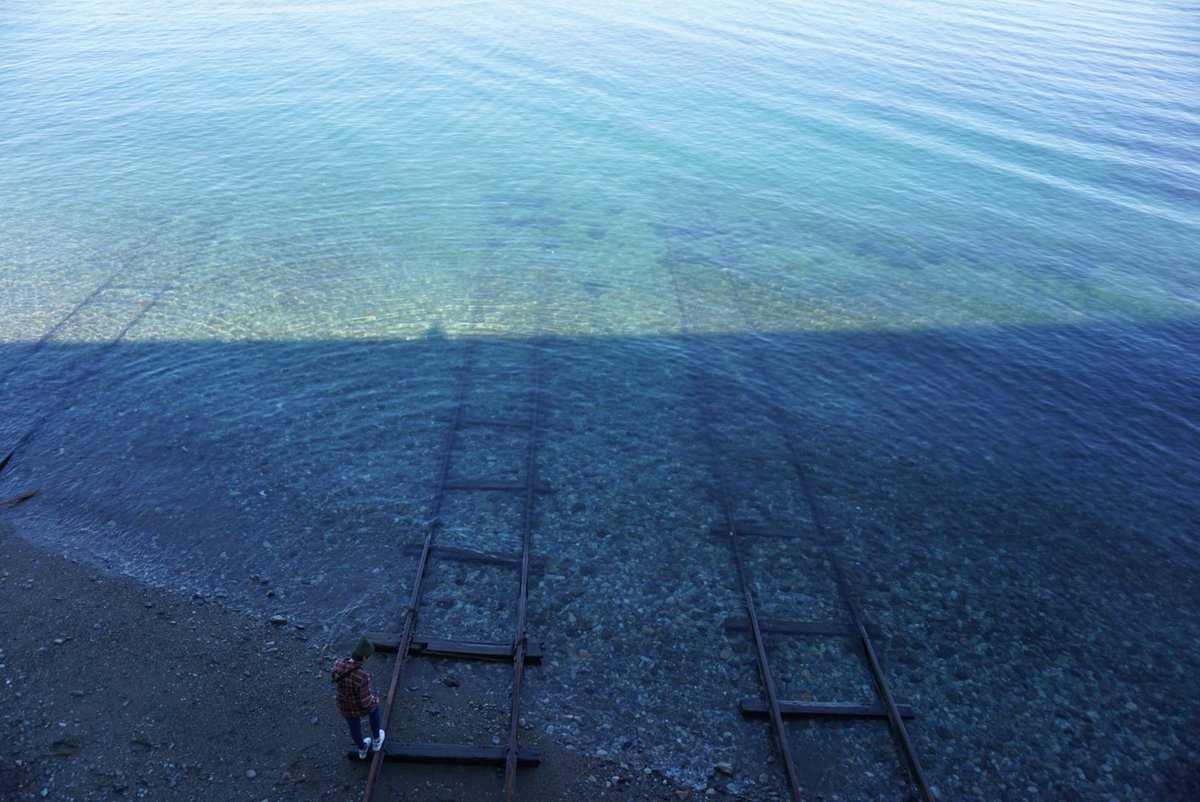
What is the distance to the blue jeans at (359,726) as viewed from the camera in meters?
12.6

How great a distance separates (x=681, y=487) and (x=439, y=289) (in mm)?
14117

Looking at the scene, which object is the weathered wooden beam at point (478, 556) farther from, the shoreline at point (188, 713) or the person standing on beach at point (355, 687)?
the person standing on beach at point (355, 687)

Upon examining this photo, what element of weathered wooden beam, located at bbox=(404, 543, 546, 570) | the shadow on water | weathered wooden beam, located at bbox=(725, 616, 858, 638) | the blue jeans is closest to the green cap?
the blue jeans

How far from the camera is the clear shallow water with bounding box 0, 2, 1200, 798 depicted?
16047mm

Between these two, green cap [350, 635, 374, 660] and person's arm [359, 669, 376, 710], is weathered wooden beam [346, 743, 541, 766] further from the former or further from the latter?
green cap [350, 635, 374, 660]

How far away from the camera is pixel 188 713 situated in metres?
13.8

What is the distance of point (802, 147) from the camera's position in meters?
48.4

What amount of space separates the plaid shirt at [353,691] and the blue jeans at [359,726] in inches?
7.8

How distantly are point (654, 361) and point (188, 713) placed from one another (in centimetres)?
1668

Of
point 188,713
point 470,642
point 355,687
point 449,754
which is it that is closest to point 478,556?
point 470,642

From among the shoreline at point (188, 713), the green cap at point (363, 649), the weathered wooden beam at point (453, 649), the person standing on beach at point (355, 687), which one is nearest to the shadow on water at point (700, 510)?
the weathered wooden beam at point (453, 649)

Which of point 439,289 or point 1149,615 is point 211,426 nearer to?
point 439,289

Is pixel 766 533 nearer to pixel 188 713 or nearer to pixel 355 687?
pixel 355 687

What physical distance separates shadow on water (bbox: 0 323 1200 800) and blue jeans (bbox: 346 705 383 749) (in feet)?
9.80
